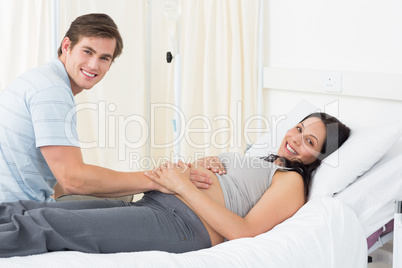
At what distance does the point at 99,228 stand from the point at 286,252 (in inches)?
21.4

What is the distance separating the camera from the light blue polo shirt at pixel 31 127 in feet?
5.27

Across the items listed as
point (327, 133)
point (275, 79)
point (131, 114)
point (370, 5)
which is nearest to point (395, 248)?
point (327, 133)

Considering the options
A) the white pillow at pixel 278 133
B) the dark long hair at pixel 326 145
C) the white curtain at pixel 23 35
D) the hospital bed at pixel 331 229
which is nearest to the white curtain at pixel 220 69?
the white pillow at pixel 278 133

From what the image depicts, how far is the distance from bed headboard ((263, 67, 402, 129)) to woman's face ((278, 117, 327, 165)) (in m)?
0.47

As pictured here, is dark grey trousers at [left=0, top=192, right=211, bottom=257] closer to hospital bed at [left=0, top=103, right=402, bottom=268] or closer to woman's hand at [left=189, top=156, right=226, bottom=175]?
hospital bed at [left=0, top=103, right=402, bottom=268]

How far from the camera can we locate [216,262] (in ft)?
4.58

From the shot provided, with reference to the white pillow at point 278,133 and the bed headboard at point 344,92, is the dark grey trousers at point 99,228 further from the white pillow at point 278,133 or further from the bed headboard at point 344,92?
the bed headboard at point 344,92

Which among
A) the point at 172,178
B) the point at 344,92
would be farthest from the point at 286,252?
the point at 344,92

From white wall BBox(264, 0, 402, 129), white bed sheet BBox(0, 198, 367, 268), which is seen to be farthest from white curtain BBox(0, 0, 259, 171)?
white bed sheet BBox(0, 198, 367, 268)

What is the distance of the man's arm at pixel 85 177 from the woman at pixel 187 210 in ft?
0.18

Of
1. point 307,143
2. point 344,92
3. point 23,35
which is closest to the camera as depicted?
point 307,143

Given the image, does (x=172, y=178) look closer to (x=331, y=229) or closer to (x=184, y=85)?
(x=331, y=229)

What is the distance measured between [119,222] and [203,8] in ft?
5.90

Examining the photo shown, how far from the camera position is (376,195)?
5.67 ft
